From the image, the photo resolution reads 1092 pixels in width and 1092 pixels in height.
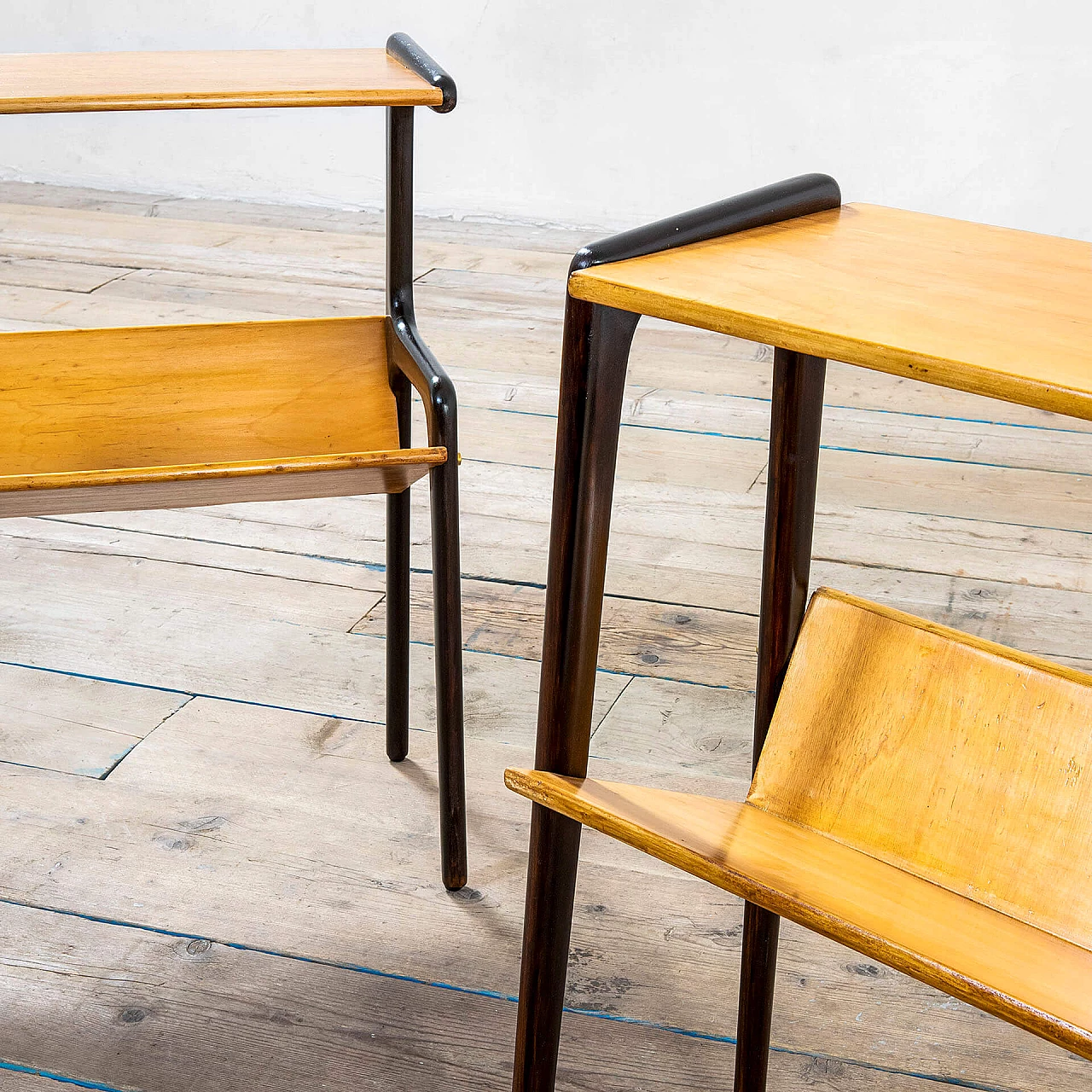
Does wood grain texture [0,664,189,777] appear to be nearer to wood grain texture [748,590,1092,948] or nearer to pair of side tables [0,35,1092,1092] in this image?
pair of side tables [0,35,1092,1092]

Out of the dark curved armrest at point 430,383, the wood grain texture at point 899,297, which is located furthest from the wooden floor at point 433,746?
the wood grain texture at point 899,297

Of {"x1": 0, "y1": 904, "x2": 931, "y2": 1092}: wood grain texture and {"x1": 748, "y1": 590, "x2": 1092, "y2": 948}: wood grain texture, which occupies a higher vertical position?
{"x1": 748, "y1": 590, "x2": 1092, "y2": 948}: wood grain texture

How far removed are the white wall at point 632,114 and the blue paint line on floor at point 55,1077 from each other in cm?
304

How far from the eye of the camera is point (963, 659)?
815mm

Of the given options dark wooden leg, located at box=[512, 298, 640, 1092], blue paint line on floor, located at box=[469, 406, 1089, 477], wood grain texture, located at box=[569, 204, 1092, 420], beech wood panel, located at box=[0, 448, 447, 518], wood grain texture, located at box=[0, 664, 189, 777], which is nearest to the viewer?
wood grain texture, located at box=[569, 204, 1092, 420]

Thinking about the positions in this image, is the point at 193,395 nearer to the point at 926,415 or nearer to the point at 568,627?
the point at 568,627

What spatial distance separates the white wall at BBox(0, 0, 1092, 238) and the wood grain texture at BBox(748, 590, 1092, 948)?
284 centimetres

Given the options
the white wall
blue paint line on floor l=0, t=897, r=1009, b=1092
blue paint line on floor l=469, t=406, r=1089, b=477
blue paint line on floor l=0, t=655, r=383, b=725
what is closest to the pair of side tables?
blue paint line on floor l=0, t=897, r=1009, b=1092

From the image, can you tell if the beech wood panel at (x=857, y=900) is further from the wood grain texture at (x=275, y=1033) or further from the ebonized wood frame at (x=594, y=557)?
the wood grain texture at (x=275, y=1033)

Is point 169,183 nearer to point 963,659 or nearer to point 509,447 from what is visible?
point 509,447

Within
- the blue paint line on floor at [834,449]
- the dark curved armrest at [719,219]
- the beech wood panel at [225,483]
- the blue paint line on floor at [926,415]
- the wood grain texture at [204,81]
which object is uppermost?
the wood grain texture at [204,81]

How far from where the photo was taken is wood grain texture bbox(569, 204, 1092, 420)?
0.53 metres

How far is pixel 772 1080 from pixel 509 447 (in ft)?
4.62

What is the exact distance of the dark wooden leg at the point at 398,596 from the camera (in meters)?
1.27
